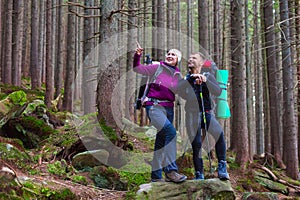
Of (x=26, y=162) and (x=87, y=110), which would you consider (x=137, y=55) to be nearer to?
(x=26, y=162)

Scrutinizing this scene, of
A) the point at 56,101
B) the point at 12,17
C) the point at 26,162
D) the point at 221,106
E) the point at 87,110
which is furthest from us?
the point at 12,17

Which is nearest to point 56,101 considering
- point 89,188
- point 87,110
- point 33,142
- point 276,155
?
point 87,110

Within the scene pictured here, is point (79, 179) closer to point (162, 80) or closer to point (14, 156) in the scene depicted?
point (14, 156)

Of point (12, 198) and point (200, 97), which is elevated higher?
point (200, 97)

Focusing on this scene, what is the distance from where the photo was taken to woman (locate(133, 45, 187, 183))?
5.14 m

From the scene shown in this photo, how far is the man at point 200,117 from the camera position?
17.5ft

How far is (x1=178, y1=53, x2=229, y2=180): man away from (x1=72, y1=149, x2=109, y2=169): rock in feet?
6.82

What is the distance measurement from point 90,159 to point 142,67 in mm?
2366

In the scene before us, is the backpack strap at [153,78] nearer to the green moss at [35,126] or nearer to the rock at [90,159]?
the rock at [90,159]

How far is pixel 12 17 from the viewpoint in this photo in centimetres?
1778

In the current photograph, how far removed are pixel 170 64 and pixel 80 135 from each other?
283 cm

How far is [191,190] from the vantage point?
5.15m

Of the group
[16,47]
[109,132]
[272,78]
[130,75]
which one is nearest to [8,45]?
[16,47]

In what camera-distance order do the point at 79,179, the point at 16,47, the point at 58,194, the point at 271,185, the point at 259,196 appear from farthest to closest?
the point at 16,47, the point at 271,185, the point at 259,196, the point at 79,179, the point at 58,194
